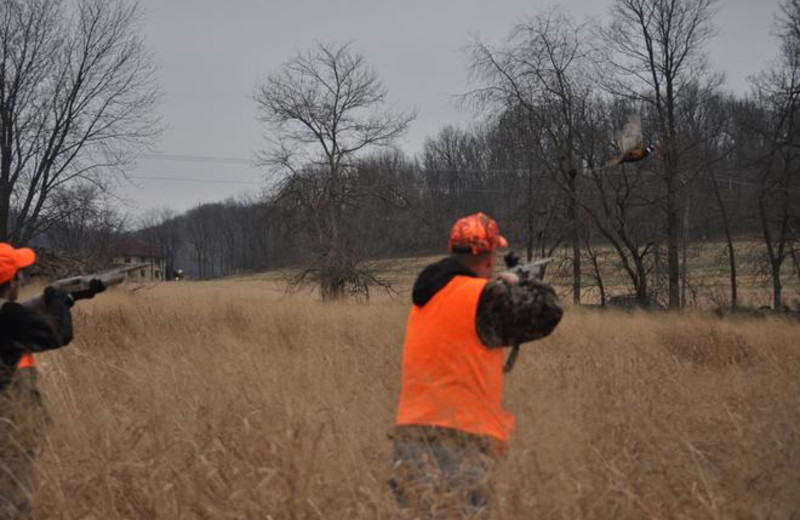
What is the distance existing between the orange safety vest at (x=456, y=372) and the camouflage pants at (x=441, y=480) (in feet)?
0.29

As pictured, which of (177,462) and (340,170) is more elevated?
(340,170)

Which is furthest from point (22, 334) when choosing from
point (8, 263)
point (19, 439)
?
point (19, 439)

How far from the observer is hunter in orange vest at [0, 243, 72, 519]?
3.29 m

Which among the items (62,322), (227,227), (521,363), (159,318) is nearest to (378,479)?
(62,322)

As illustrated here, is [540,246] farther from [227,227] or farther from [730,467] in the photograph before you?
[227,227]

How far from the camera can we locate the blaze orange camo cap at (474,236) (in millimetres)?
2943

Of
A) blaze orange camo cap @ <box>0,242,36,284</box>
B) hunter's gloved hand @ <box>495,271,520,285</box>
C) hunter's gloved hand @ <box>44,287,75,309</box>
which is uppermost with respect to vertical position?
blaze orange camo cap @ <box>0,242,36,284</box>

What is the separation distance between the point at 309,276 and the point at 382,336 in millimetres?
15150

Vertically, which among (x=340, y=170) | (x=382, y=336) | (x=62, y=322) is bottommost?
(x=382, y=336)

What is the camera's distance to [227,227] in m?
108

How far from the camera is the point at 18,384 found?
11.1ft

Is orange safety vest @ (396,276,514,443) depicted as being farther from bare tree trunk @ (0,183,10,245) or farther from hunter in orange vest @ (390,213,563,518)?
bare tree trunk @ (0,183,10,245)

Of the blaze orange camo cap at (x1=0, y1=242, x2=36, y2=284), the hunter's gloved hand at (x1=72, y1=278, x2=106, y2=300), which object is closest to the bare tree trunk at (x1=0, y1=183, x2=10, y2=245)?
the hunter's gloved hand at (x1=72, y1=278, x2=106, y2=300)

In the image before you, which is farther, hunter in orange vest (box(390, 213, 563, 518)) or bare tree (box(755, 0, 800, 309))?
bare tree (box(755, 0, 800, 309))
